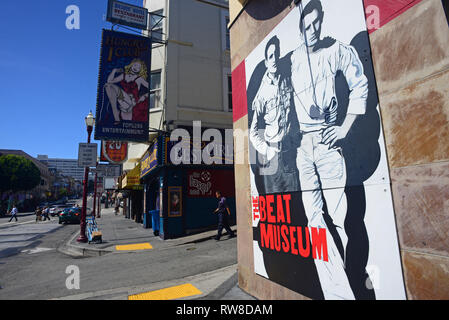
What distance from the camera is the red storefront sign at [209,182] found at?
39.7 feet

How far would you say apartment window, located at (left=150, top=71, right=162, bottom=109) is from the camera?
13.0 meters

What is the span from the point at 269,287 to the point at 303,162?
2.24 meters

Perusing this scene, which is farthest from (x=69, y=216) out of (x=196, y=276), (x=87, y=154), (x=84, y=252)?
(x=196, y=276)

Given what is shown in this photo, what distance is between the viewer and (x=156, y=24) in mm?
13500

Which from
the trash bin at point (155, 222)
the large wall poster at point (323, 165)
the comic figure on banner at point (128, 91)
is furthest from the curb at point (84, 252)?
the large wall poster at point (323, 165)

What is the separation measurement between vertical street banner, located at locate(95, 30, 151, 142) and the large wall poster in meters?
7.88

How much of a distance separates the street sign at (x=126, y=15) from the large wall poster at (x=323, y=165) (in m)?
10.5

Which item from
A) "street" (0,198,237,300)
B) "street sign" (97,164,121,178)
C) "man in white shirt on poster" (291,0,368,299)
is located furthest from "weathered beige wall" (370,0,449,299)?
"street sign" (97,164,121,178)

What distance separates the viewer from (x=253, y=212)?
4828mm

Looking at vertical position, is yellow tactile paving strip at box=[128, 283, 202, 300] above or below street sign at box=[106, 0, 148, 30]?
below

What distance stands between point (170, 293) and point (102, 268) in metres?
3.45

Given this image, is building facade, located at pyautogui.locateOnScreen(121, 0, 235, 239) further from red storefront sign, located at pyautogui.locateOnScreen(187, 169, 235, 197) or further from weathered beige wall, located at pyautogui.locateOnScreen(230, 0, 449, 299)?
weathered beige wall, located at pyautogui.locateOnScreen(230, 0, 449, 299)
